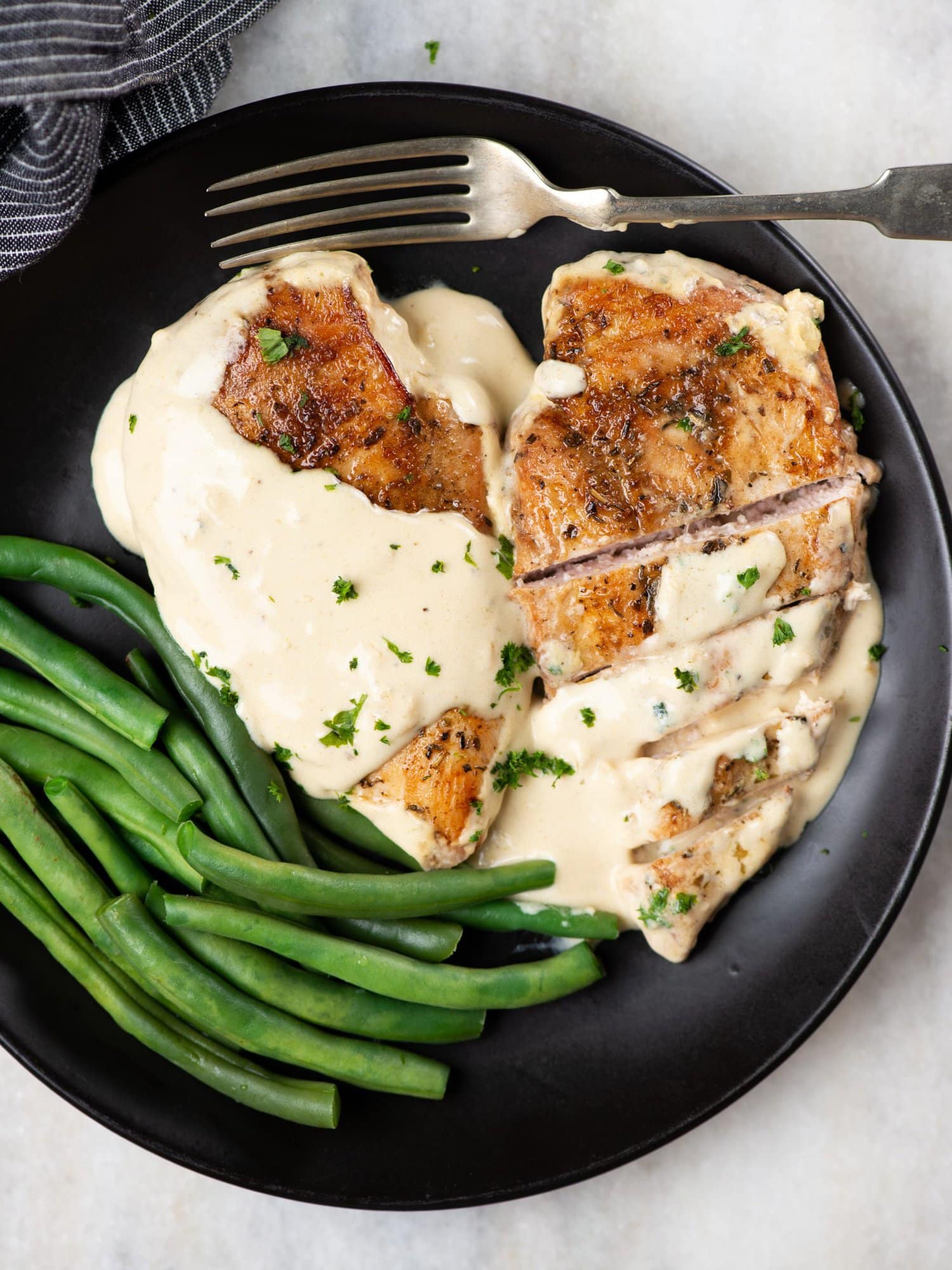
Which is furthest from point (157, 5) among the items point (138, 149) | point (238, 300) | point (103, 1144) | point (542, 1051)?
point (103, 1144)

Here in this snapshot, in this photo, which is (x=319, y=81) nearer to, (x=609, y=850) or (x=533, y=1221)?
(x=609, y=850)

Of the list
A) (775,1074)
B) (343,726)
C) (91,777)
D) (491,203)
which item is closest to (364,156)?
(491,203)

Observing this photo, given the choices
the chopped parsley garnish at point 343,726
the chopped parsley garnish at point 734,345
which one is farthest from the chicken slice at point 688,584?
the chopped parsley garnish at point 343,726

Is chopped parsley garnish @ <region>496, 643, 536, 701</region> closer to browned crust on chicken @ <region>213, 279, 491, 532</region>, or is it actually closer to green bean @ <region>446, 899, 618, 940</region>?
browned crust on chicken @ <region>213, 279, 491, 532</region>

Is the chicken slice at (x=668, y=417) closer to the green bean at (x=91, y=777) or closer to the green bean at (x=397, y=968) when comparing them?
the green bean at (x=397, y=968)

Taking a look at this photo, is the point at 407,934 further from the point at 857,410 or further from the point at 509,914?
the point at 857,410

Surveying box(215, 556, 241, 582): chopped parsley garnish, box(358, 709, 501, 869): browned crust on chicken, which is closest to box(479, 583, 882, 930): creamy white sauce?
box(358, 709, 501, 869): browned crust on chicken
